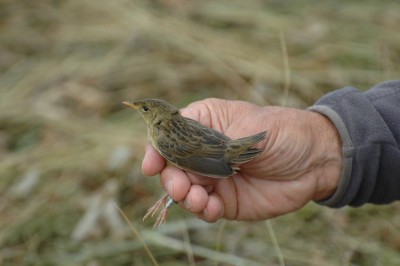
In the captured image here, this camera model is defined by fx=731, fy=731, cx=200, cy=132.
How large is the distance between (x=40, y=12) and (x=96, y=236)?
10.3 ft

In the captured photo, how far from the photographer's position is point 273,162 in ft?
11.2

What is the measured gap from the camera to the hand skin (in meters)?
3.40

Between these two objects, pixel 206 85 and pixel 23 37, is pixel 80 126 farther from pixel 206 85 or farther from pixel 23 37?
pixel 23 37

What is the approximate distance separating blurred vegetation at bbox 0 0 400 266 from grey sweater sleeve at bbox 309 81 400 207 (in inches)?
26.0

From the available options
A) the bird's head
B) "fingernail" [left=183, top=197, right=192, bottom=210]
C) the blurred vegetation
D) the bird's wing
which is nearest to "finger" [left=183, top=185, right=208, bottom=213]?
"fingernail" [left=183, top=197, right=192, bottom=210]

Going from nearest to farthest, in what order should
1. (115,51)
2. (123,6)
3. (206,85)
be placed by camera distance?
(206,85) → (115,51) → (123,6)

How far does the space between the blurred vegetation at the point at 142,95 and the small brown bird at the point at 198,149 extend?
106 centimetres

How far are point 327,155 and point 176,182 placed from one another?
2.71 ft

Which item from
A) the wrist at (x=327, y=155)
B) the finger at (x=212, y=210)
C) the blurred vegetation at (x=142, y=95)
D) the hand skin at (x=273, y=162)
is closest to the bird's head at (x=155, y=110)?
the hand skin at (x=273, y=162)

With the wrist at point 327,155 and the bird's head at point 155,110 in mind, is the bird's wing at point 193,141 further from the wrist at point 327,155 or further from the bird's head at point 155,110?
the wrist at point 327,155

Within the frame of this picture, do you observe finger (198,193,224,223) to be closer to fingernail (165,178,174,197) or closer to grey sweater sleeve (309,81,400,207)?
fingernail (165,178,174,197)

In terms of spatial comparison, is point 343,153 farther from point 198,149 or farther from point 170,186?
point 170,186

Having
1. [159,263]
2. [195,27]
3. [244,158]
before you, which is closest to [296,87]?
[195,27]

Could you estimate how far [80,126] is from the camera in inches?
200
